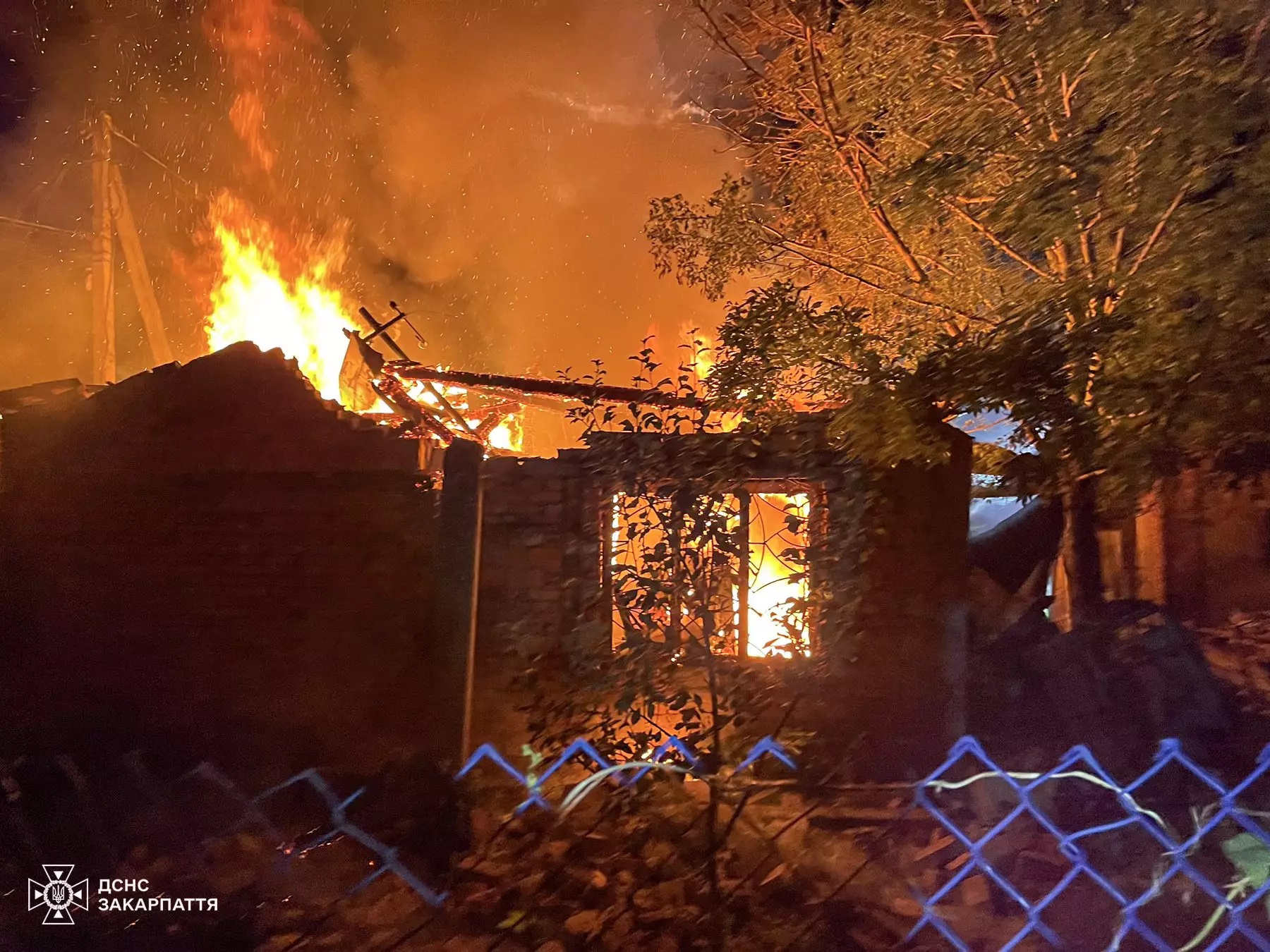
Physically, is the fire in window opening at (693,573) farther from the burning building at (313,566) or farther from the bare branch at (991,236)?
the bare branch at (991,236)

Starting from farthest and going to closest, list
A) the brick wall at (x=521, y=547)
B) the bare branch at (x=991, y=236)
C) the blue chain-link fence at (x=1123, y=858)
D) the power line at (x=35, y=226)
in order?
1. the power line at (x=35, y=226)
2. the bare branch at (x=991, y=236)
3. the brick wall at (x=521, y=547)
4. the blue chain-link fence at (x=1123, y=858)

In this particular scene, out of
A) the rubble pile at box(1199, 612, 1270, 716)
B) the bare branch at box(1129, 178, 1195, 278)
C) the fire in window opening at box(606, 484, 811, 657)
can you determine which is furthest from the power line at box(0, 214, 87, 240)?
the rubble pile at box(1199, 612, 1270, 716)

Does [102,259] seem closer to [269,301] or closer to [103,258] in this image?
[103,258]

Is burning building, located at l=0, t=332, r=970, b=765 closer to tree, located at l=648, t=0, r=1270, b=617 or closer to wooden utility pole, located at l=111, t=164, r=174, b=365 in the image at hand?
tree, located at l=648, t=0, r=1270, b=617

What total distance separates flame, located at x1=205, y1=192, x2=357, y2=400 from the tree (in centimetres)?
1119

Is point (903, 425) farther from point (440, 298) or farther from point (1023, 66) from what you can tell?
point (440, 298)

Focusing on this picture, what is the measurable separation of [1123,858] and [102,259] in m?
14.2

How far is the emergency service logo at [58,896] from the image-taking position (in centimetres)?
407

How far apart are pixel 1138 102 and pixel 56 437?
8.91 m

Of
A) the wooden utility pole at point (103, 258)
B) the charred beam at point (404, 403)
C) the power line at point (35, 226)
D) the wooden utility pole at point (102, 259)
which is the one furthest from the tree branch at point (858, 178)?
the power line at point (35, 226)

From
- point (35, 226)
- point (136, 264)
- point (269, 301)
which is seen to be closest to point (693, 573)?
point (136, 264)

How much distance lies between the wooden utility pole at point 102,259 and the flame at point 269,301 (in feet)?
11.6

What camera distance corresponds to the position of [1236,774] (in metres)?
5.27

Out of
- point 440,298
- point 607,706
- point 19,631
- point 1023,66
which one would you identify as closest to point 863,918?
point 607,706
